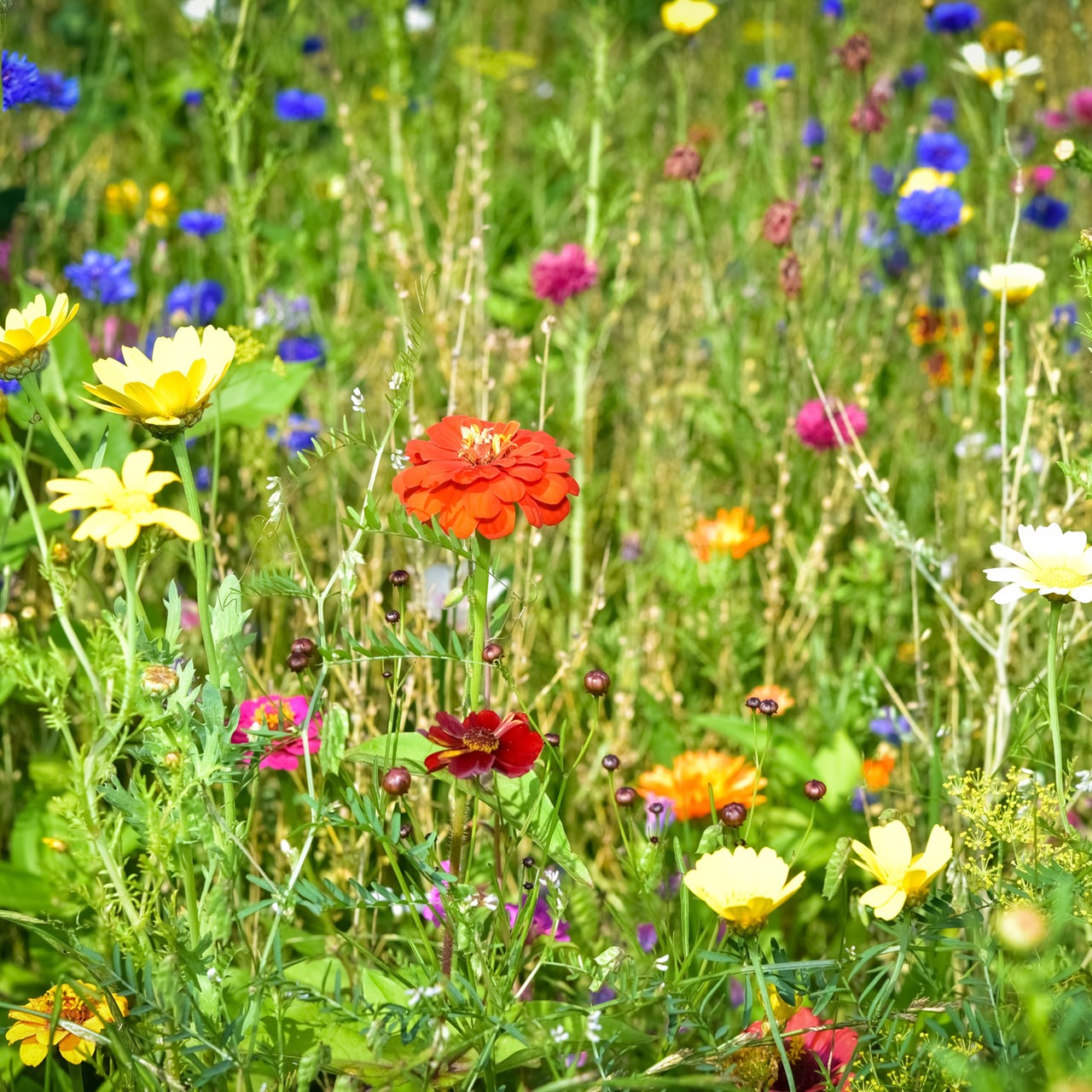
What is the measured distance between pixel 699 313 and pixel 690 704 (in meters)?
1.03

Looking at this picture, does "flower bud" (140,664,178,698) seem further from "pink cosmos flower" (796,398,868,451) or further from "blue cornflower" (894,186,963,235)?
"blue cornflower" (894,186,963,235)

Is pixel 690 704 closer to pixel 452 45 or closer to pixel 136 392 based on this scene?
pixel 136 392

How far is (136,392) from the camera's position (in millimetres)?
852

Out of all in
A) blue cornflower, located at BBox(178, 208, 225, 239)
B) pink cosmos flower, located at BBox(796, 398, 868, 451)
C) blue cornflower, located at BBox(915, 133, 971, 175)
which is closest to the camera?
pink cosmos flower, located at BBox(796, 398, 868, 451)

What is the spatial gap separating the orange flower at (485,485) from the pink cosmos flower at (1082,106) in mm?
2234

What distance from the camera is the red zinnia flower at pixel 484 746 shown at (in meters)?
0.89

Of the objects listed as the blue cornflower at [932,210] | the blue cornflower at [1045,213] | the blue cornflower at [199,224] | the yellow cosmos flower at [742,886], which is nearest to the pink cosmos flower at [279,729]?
the yellow cosmos flower at [742,886]

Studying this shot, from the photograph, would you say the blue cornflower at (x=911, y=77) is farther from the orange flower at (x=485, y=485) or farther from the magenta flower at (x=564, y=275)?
the orange flower at (x=485, y=485)

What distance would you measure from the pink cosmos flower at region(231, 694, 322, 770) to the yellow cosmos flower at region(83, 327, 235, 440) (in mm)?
248

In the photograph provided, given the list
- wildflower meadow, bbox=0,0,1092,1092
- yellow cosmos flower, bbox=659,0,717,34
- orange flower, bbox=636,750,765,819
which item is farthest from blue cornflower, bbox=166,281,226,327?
orange flower, bbox=636,750,765,819

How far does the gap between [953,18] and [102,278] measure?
178cm

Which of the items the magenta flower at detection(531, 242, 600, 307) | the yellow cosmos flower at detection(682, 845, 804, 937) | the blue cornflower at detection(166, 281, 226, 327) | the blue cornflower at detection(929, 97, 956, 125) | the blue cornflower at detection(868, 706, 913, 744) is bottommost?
the blue cornflower at detection(868, 706, 913, 744)

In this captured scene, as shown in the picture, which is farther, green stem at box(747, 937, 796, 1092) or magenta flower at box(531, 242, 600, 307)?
magenta flower at box(531, 242, 600, 307)

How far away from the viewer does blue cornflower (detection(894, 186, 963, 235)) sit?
2.02 m
